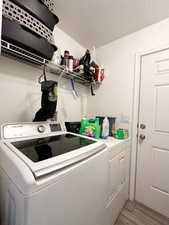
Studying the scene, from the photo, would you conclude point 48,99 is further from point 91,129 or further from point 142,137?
point 142,137

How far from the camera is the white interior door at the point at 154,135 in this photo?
1447mm

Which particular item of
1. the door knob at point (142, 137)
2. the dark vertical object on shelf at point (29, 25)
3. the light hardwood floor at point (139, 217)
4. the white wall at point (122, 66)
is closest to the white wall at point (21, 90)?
the dark vertical object on shelf at point (29, 25)

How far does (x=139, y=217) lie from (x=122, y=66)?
2.07 m

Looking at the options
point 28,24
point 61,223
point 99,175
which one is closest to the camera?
point 61,223

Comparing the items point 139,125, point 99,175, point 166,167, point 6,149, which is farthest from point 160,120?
point 6,149

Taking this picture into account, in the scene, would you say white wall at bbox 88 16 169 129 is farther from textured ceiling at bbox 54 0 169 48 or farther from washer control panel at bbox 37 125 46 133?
washer control panel at bbox 37 125 46 133

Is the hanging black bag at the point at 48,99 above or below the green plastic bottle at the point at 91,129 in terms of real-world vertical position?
above

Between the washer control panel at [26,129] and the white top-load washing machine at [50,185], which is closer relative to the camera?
the white top-load washing machine at [50,185]

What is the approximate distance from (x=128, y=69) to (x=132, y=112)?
0.67 metres

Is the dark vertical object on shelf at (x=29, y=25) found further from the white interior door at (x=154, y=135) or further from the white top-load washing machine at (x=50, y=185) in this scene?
the white interior door at (x=154, y=135)

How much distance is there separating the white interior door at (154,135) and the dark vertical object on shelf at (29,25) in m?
1.33

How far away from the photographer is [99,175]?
872 mm

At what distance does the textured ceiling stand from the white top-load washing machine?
5.06ft

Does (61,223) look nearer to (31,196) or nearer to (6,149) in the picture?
(31,196)
